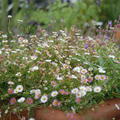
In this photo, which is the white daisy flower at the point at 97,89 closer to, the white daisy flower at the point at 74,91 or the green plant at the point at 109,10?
the white daisy flower at the point at 74,91

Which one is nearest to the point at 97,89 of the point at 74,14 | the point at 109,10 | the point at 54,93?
the point at 54,93

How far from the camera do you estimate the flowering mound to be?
6.01 ft

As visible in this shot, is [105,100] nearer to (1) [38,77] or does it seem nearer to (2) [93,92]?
(2) [93,92]

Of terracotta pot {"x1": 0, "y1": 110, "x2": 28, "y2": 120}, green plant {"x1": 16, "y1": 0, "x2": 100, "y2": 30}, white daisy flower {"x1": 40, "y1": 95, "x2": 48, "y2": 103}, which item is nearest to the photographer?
white daisy flower {"x1": 40, "y1": 95, "x2": 48, "y2": 103}

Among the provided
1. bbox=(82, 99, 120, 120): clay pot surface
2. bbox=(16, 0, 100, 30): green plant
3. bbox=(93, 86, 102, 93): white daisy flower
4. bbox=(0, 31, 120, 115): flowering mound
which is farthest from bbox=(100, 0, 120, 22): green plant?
bbox=(93, 86, 102, 93): white daisy flower

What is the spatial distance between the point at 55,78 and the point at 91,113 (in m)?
0.32

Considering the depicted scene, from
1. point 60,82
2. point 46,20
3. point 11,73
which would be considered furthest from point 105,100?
point 46,20

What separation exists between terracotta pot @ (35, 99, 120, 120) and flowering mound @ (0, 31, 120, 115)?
39 millimetres

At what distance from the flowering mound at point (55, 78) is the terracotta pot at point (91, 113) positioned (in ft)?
0.13

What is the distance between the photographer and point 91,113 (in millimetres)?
1816

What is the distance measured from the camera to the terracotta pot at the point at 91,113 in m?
1.79

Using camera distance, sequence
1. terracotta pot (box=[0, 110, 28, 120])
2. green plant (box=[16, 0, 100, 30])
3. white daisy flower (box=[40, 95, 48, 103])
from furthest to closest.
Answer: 1. green plant (box=[16, 0, 100, 30])
2. terracotta pot (box=[0, 110, 28, 120])
3. white daisy flower (box=[40, 95, 48, 103])

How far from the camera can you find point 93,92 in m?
1.87

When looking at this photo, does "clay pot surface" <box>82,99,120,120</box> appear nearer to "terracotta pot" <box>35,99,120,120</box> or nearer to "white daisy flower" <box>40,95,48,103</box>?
"terracotta pot" <box>35,99,120,120</box>
